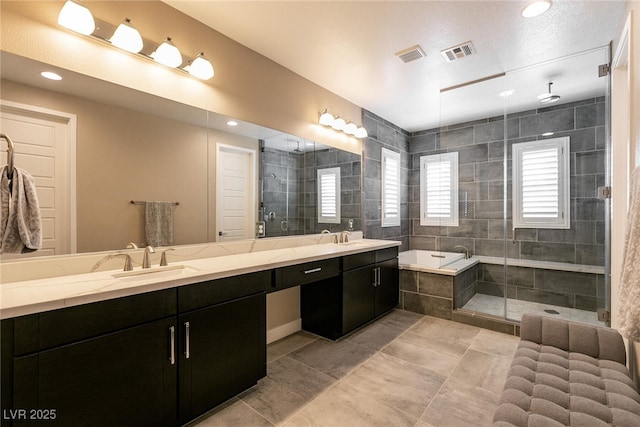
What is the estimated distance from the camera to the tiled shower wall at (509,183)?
110 inches

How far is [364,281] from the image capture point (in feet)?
9.18

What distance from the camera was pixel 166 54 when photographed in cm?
178

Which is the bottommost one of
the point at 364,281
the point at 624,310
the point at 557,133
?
the point at 364,281

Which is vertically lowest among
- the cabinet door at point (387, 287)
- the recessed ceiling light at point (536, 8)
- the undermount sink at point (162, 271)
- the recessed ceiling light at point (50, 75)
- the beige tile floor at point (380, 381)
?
the beige tile floor at point (380, 381)

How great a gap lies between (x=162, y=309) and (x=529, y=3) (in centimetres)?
295

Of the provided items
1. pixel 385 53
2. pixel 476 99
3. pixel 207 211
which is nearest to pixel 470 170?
pixel 476 99

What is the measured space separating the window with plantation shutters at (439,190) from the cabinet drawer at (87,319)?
12.9 feet

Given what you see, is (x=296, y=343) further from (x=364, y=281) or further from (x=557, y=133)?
(x=557, y=133)

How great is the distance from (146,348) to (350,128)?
9.59ft

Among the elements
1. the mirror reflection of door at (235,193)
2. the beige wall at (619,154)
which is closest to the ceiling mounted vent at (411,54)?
the beige wall at (619,154)

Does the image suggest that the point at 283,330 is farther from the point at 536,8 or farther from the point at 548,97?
the point at 548,97

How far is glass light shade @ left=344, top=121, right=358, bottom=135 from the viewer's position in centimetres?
335

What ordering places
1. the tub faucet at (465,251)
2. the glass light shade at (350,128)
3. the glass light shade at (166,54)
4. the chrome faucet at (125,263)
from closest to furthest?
1. the chrome faucet at (125,263)
2. the glass light shade at (166,54)
3. the glass light shade at (350,128)
4. the tub faucet at (465,251)

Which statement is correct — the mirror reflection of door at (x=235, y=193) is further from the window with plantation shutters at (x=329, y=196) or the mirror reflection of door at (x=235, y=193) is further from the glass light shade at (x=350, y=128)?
the glass light shade at (x=350, y=128)
